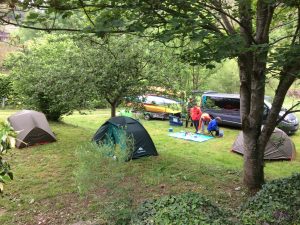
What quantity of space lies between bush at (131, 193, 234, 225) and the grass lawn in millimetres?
646

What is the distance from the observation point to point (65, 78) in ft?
33.3

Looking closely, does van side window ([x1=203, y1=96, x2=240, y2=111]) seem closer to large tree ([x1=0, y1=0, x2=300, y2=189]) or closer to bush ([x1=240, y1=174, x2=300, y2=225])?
large tree ([x1=0, y1=0, x2=300, y2=189])

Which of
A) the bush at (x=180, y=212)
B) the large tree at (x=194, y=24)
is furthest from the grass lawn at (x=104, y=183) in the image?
the large tree at (x=194, y=24)

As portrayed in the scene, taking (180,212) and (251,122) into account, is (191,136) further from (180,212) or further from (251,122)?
(180,212)

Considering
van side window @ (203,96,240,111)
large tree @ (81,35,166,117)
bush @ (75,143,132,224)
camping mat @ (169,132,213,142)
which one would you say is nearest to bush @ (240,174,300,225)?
bush @ (75,143,132,224)

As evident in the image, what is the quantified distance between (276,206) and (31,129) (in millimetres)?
9354

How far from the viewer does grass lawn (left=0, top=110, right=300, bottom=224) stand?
550 cm

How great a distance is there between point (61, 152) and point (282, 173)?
7188 mm

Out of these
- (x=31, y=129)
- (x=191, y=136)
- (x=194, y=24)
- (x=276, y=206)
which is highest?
(x=194, y=24)

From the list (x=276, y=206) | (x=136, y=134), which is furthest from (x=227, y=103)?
(x=276, y=206)

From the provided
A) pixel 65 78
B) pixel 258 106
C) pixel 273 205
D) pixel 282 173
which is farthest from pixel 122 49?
pixel 273 205

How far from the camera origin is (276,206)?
399cm

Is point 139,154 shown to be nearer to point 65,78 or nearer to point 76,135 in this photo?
point 65,78

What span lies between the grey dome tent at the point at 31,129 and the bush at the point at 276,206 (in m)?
8.84
